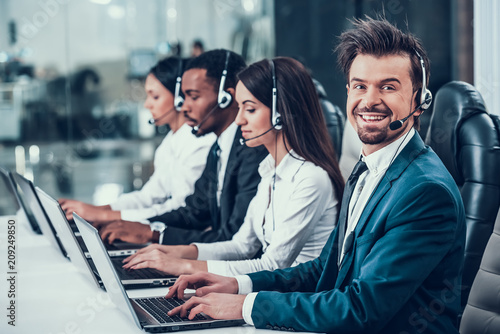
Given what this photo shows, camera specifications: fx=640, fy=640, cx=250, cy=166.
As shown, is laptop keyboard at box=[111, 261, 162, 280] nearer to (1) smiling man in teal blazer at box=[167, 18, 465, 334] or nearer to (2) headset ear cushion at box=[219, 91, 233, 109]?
(1) smiling man in teal blazer at box=[167, 18, 465, 334]

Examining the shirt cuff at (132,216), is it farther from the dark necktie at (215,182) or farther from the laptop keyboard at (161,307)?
the laptop keyboard at (161,307)

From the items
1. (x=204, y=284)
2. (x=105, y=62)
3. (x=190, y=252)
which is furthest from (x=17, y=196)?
(x=105, y=62)

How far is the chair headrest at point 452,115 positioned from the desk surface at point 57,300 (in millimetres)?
810

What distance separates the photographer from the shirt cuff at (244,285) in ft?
5.00

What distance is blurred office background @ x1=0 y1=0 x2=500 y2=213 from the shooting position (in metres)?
5.47

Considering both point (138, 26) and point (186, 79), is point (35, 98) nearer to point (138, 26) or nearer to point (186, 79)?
point (138, 26)

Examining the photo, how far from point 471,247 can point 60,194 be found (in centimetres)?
473

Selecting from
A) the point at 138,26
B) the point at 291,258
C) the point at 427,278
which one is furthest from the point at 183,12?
the point at 427,278

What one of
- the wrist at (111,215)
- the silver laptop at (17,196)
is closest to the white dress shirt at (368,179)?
the wrist at (111,215)

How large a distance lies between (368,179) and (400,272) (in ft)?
0.96

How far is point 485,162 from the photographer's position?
170cm

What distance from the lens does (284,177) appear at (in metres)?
1.94

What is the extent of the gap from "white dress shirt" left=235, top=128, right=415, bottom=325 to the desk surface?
6 cm

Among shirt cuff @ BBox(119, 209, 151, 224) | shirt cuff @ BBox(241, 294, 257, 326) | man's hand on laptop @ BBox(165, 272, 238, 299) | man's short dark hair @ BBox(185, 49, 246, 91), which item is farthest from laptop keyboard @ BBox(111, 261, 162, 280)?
man's short dark hair @ BBox(185, 49, 246, 91)
